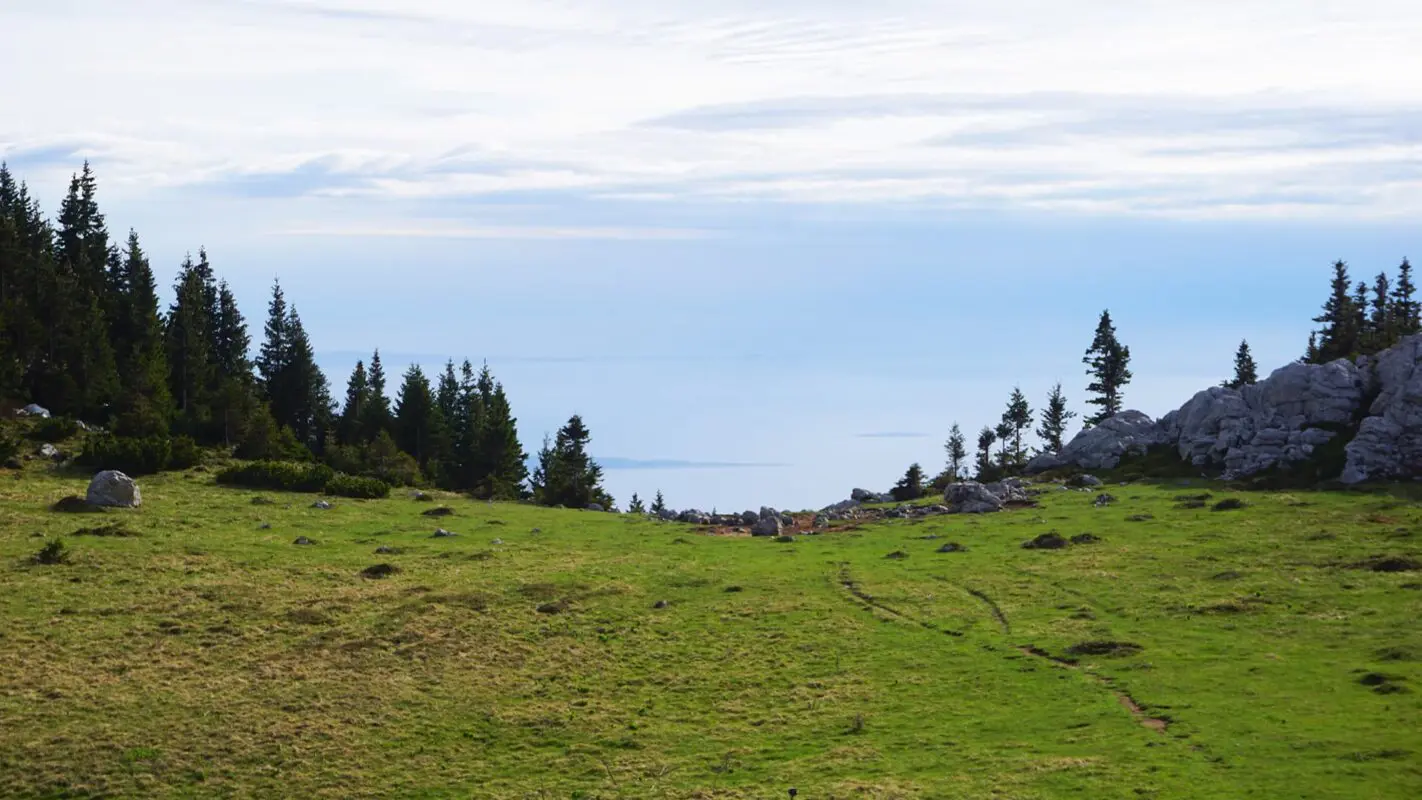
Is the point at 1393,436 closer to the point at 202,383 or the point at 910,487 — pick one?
the point at 910,487

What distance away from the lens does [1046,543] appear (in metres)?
73.4

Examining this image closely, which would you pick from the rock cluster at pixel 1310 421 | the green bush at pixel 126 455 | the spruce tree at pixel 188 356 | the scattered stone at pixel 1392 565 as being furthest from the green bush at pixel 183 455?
the scattered stone at pixel 1392 565

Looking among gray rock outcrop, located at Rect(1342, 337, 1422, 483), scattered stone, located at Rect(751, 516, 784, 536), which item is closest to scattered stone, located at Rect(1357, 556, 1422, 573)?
gray rock outcrop, located at Rect(1342, 337, 1422, 483)

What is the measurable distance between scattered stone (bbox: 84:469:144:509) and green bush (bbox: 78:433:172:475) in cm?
1022

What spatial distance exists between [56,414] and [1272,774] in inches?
4137

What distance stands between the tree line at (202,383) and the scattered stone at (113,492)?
38.7 ft

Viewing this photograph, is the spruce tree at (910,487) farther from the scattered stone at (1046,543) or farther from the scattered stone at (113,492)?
the scattered stone at (113,492)

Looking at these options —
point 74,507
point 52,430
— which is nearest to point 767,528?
point 74,507

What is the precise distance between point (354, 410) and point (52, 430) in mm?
63014

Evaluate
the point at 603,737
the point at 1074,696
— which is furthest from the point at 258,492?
the point at 1074,696

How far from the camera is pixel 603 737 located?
140 ft

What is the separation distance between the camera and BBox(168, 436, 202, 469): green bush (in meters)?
88.2

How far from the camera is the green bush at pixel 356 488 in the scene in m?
87.8

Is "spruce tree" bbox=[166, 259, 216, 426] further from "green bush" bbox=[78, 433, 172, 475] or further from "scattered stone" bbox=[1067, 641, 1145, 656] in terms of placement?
"scattered stone" bbox=[1067, 641, 1145, 656]
